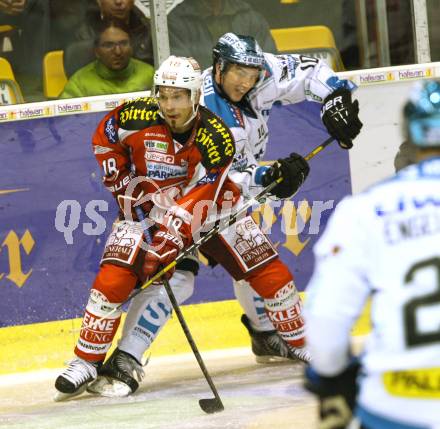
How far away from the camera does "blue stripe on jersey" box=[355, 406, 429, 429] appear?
2.20m

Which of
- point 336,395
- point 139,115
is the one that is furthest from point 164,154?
point 336,395

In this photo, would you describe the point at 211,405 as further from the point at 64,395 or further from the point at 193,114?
the point at 193,114

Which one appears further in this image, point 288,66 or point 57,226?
point 57,226

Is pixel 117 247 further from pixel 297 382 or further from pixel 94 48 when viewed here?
pixel 94 48

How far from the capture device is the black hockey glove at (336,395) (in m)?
2.28

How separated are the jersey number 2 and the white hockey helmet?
2.64 m

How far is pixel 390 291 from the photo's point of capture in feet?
7.29

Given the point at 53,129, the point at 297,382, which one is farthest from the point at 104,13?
the point at 297,382

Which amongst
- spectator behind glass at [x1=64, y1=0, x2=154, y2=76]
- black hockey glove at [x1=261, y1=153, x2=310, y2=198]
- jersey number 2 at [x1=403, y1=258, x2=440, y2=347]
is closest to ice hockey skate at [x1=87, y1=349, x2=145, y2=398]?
black hockey glove at [x1=261, y1=153, x2=310, y2=198]

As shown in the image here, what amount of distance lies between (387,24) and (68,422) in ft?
8.33

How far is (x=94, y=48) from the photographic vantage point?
5.90m

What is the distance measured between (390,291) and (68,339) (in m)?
3.68

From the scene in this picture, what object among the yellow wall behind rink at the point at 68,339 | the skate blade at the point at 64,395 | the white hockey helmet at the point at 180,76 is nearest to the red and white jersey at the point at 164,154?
the white hockey helmet at the point at 180,76

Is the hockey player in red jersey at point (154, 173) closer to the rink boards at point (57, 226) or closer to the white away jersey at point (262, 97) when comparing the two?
the white away jersey at point (262, 97)
